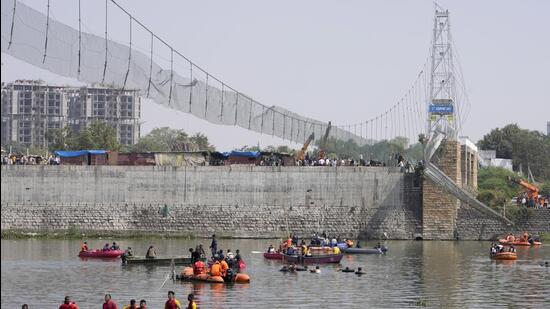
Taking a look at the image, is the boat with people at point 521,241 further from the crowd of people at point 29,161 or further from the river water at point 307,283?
the crowd of people at point 29,161

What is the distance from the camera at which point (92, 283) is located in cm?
4350

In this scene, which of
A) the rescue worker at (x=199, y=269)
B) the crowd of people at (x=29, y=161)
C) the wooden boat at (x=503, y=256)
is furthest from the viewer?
the crowd of people at (x=29, y=161)

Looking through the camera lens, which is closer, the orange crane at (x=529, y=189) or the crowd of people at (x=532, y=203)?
the crowd of people at (x=532, y=203)

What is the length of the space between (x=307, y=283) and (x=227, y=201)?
27.8 meters

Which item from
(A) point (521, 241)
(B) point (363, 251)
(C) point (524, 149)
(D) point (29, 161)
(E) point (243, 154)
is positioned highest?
(C) point (524, 149)

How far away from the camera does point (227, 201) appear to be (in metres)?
71.6

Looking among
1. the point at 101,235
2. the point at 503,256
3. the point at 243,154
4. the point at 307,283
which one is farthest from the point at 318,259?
the point at 243,154

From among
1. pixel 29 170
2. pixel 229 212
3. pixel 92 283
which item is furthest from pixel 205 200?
pixel 92 283

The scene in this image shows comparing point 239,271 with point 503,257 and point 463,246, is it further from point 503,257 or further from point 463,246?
point 463,246

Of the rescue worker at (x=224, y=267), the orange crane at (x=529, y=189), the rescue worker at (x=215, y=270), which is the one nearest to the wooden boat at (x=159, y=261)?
the rescue worker at (x=224, y=267)

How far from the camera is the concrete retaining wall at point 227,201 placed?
71.3m

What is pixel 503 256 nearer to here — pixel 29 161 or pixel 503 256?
pixel 503 256

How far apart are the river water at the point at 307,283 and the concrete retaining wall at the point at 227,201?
8.85 meters

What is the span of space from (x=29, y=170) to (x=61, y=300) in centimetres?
3533
